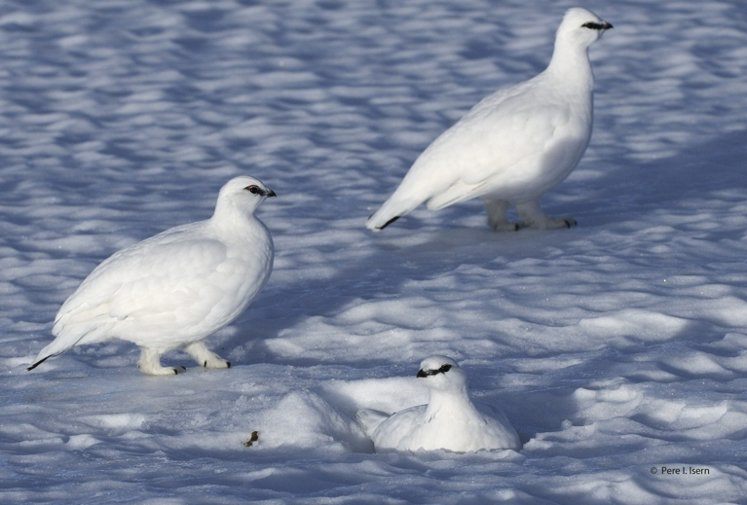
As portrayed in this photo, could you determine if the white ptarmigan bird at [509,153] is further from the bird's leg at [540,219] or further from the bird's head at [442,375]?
the bird's head at [442,375]

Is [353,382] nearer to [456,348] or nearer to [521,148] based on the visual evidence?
[456,348]

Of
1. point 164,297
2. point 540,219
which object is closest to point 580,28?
point 540,219

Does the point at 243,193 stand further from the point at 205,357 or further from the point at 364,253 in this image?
the point at 364,253

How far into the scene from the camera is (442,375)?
4176mm

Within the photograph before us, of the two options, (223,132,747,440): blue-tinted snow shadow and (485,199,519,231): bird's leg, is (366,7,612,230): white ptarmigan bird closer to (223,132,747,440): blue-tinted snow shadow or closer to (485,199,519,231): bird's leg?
(485,199,519,231): bird's leg

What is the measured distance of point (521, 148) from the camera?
264 inches

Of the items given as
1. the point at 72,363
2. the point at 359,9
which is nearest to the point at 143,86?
the point at 359,9

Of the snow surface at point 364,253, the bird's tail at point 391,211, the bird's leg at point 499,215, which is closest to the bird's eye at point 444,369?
the snow surface at point 364,253

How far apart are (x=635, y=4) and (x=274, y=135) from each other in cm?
379

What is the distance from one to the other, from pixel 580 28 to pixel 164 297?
3048 millimetres

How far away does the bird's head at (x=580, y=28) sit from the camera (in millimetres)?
7141

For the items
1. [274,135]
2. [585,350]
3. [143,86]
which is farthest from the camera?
[143,86]

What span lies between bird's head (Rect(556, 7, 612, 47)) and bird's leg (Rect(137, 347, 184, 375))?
2969 millimetres

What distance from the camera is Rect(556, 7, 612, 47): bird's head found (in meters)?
7.14
